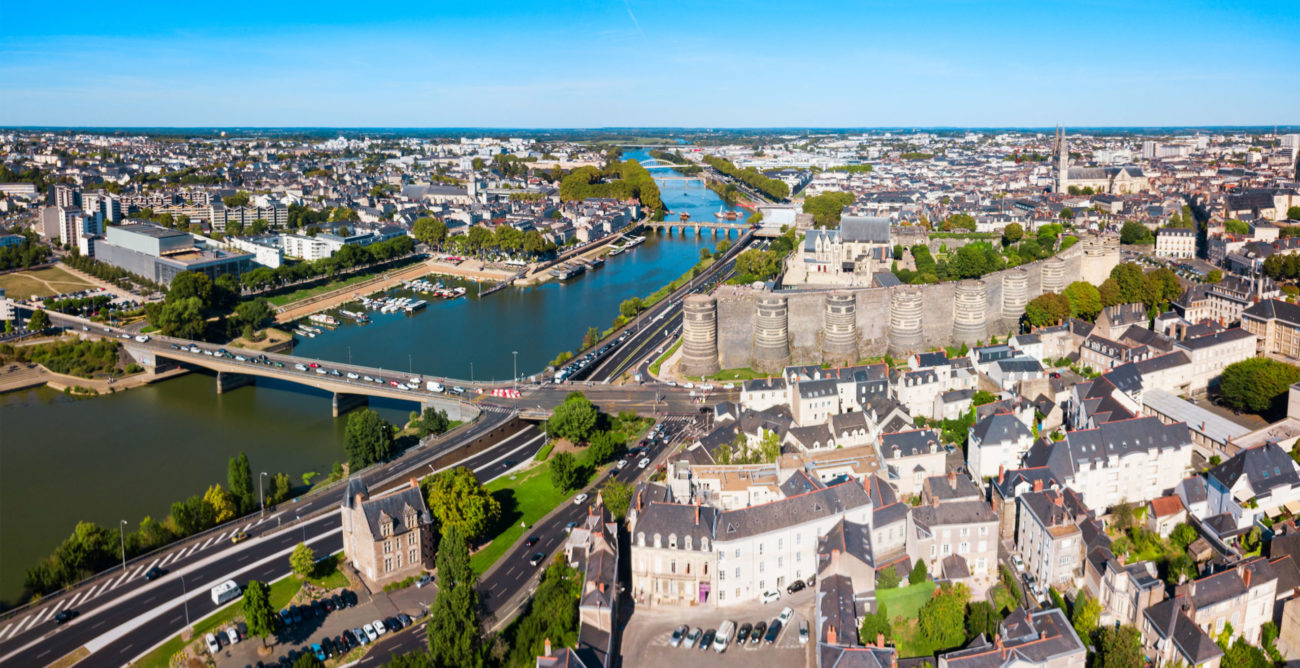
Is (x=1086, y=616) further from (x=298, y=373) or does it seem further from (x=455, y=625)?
(x=298, y=373)

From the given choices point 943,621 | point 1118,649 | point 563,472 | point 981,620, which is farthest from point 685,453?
point 1118,649

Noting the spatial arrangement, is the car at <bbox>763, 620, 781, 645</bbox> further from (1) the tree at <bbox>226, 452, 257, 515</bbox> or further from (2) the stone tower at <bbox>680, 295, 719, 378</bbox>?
(2) the stone tower at <bbox>680, 295, 719, 378</bbox>

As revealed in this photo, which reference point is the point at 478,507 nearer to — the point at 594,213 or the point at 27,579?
the point at 27,579

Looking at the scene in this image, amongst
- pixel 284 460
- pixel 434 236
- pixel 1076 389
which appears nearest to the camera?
pixel 1076 389

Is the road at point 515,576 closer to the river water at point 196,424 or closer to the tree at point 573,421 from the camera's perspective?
the tree at point 573,421

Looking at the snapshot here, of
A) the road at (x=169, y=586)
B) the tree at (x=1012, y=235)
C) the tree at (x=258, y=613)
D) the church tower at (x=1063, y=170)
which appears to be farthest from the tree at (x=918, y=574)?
the church tower at (x=1063, y=170)

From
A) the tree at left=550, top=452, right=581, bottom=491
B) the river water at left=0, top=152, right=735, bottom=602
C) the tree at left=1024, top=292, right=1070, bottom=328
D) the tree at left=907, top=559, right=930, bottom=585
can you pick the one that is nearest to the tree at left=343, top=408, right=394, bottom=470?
the river water at left=0, top=152, right=735, bottom=602

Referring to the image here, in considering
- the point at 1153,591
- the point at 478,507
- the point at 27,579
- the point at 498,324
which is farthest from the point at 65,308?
the point at 1153,591

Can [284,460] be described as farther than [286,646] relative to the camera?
Yes
